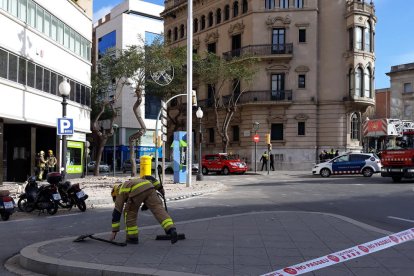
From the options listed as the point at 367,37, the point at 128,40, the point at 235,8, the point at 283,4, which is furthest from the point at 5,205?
the point at 128,40

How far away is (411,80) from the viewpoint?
77.2 meters

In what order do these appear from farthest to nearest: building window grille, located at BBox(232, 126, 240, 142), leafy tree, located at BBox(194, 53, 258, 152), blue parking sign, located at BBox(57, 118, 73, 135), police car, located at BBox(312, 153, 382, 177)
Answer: building window grille, located at BBox(232, 126, 240, 142) < leafy tree, located at BBox(194, 53, 258, 152) < police car, located at BBox(312, 153, 382, 177) < blue parking sign, located at BBox(57, 118, 73, 135)

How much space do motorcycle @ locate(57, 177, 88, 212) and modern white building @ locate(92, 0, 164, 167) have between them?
172ft

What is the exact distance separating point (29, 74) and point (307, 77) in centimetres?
2891

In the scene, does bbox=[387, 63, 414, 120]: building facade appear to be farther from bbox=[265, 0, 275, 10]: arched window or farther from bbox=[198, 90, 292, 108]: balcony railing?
bbox=[265, 0, 275, 10]: arched window

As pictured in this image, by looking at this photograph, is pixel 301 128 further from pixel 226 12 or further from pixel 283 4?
pixel 226 12

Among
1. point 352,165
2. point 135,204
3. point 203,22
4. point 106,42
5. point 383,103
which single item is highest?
point 106,42

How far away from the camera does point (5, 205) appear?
11977 mm

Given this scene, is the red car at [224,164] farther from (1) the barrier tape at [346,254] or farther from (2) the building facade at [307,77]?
(1) the barrier tape at [346,254]

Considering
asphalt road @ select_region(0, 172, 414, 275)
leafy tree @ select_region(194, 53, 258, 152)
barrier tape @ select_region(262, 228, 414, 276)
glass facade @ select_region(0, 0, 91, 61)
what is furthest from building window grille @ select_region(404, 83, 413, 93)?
barrier tape @ select_region(262, 228, 414, 276)

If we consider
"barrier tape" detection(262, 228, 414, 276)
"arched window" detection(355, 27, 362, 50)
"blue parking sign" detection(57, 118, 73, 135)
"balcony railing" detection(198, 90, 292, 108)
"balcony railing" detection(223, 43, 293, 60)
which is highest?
"arched window" detection(355, 27, 362, 50)

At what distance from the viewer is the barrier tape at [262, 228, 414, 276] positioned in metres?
6.24

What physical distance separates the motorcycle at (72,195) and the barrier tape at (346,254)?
8.47 metres

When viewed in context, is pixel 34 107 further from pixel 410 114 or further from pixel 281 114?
pixel 410 114
